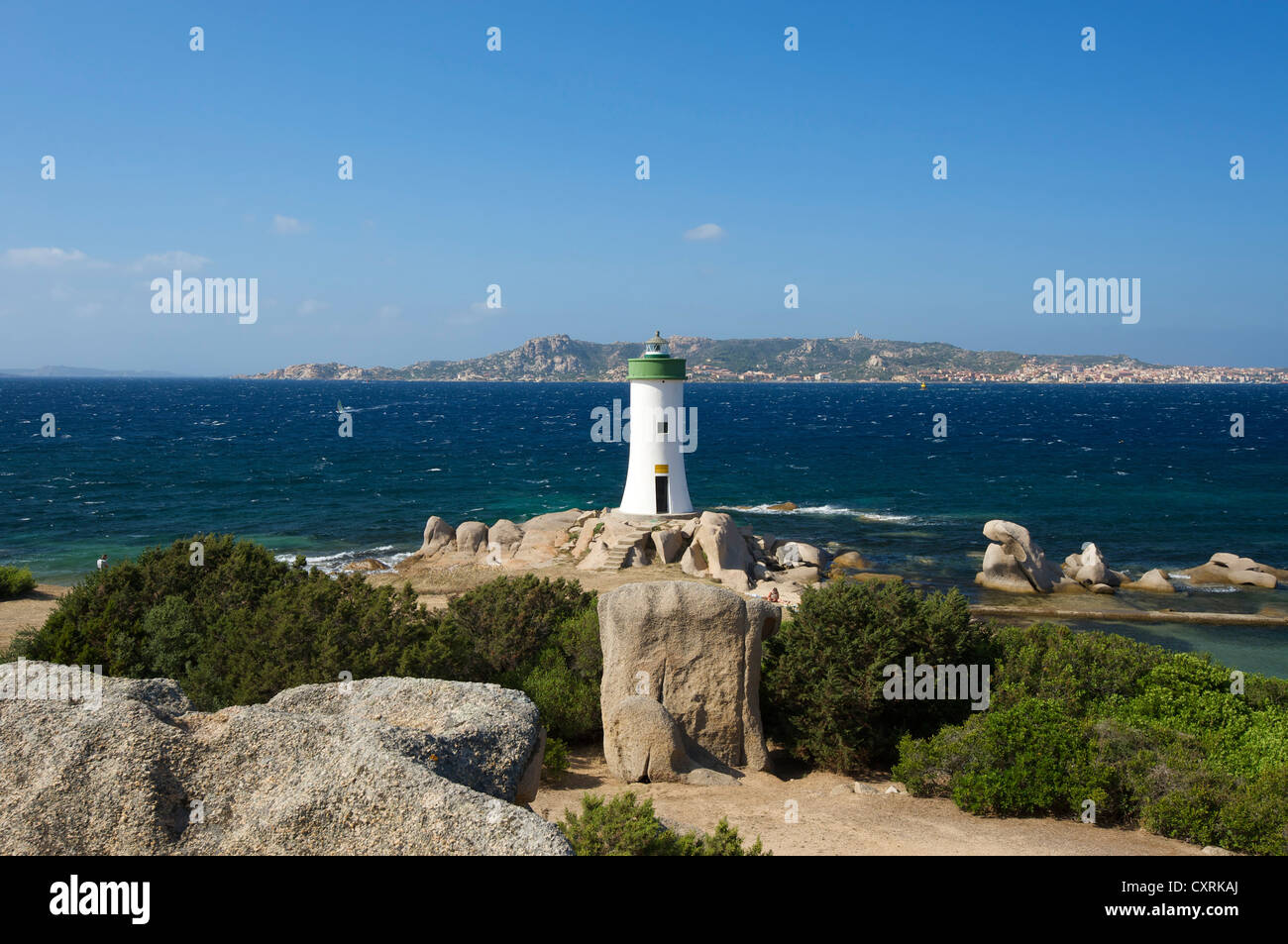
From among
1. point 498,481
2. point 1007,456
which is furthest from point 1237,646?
point 1007,456

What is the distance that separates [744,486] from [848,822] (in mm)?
50389

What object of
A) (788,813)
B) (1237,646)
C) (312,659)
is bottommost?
(1237,646)

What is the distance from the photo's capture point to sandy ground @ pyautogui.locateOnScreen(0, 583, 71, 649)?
2083 cm

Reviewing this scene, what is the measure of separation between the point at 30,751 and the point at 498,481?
57141 millimetres

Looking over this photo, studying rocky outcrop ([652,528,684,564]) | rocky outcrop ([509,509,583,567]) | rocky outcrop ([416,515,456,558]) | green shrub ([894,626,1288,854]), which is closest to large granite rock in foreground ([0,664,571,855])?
green shrub ([894,626,1288,854])

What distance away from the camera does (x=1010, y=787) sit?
33.0ft

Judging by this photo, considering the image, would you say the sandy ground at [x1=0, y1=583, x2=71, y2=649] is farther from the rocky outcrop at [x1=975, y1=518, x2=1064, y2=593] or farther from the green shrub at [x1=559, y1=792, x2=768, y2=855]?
the rocky outcrop at [x1=975, y1=518, x2=1064, y2=593]

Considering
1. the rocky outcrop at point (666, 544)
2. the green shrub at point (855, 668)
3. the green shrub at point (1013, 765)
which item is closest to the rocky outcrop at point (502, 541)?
the rocky outcrop at point (666, 544)

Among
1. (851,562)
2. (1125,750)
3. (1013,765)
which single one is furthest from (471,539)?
(1125,750)

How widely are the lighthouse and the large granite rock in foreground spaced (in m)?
23.8

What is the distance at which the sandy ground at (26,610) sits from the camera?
2083 centimetres
